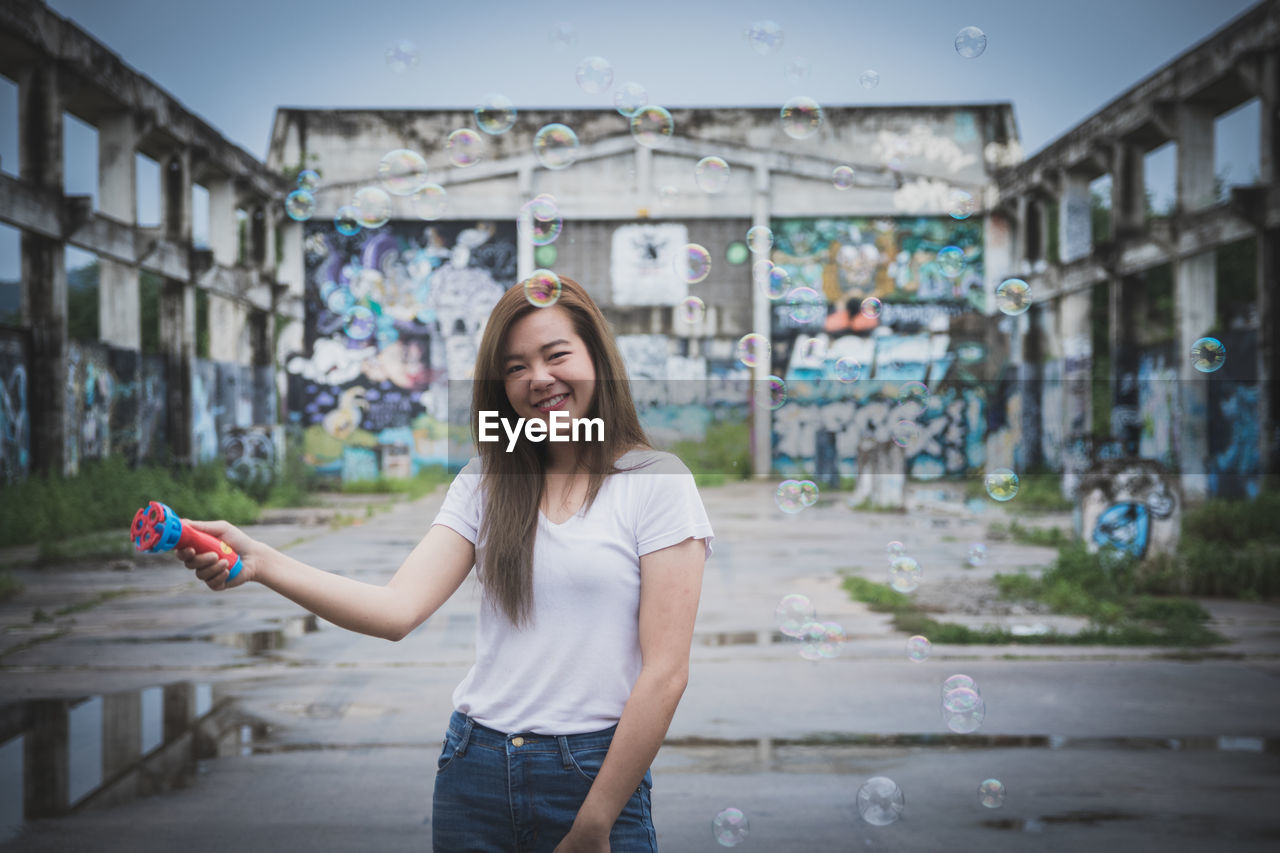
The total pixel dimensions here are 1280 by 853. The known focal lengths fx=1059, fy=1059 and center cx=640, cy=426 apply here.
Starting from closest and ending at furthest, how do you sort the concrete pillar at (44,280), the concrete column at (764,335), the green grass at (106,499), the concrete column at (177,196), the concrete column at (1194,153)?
the green grass at (106,499)
the concrete pillar at (44,280)
the concrete column at (1194,153)
the concrete column at (177,196)
the concrete column at (764,335)

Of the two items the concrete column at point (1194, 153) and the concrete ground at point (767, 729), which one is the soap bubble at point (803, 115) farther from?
the concrete column at point (1194, 153)

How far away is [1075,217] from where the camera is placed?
19.7 metres

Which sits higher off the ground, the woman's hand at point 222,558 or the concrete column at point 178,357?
the concrete column at point 178,357

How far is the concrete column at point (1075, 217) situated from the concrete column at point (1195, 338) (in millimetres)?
4181

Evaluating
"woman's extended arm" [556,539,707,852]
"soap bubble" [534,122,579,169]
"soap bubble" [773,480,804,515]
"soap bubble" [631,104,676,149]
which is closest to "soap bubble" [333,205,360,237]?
"soap bubble" [534,122,579,169]

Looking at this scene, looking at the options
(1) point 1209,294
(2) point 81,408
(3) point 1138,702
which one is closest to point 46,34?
(2) point 81,408

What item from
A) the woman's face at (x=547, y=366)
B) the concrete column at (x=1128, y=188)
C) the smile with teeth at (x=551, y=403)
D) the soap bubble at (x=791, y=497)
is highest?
the concrete column at (x=1128, y=188)

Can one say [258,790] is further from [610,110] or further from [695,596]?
[610,110]

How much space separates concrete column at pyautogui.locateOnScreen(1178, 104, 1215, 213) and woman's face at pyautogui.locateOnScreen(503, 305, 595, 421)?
51.7 feet

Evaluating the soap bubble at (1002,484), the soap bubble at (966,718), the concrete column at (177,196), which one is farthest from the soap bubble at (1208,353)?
the concrete column at (177,196)

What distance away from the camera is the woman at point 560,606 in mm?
1751

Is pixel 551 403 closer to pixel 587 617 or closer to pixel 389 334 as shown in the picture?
pixel 587 617

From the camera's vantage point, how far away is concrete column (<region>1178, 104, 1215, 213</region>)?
15.2 m

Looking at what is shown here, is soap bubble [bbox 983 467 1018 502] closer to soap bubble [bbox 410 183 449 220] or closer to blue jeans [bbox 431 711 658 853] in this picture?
soap bubble [bbox 410 183 449 220]
